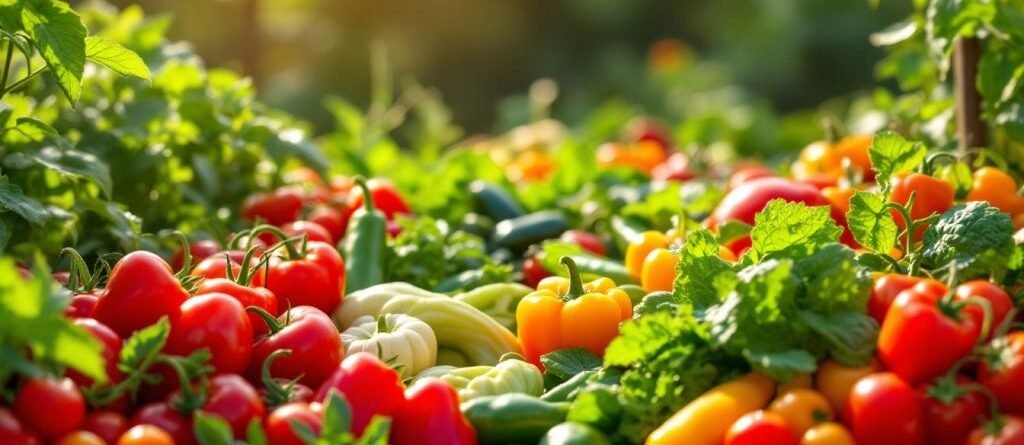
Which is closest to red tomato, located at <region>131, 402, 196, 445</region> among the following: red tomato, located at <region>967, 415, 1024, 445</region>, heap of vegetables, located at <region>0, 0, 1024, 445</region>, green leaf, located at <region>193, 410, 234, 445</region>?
heap of vegetables, located at <region>0, 0, 1024, 445</region>

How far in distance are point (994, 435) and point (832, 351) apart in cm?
32

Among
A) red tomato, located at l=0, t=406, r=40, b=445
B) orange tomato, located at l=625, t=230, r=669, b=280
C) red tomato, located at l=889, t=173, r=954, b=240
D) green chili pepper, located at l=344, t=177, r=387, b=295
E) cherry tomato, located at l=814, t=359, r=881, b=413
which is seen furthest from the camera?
green chili pepper, located at l=344, t=177, r=387, b=295

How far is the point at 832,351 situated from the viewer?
7.22ft

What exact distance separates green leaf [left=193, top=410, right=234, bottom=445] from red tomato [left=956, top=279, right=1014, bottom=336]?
130 centimetres

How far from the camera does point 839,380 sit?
7.11 feet

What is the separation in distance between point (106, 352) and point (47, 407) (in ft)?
0.68

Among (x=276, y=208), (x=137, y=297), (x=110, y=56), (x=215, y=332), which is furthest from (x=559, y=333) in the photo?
(x=276, y=208)

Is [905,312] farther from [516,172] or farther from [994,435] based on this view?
[516,172]

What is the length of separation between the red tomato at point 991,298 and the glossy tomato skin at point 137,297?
57.8 inches

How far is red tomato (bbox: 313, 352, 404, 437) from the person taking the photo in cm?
221

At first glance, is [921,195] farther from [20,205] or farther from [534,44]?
[534,44]

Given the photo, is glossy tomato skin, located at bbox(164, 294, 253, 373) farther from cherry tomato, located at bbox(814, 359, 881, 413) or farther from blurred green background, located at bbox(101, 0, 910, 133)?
blurred green background, located at bbox(101, 0, 910, 133)

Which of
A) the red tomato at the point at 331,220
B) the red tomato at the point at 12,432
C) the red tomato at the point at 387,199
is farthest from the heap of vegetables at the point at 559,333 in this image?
the red tomato at the point at 387,199

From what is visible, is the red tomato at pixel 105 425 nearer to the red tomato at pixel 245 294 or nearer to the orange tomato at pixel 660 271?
the red tomato at pixel 245 294
